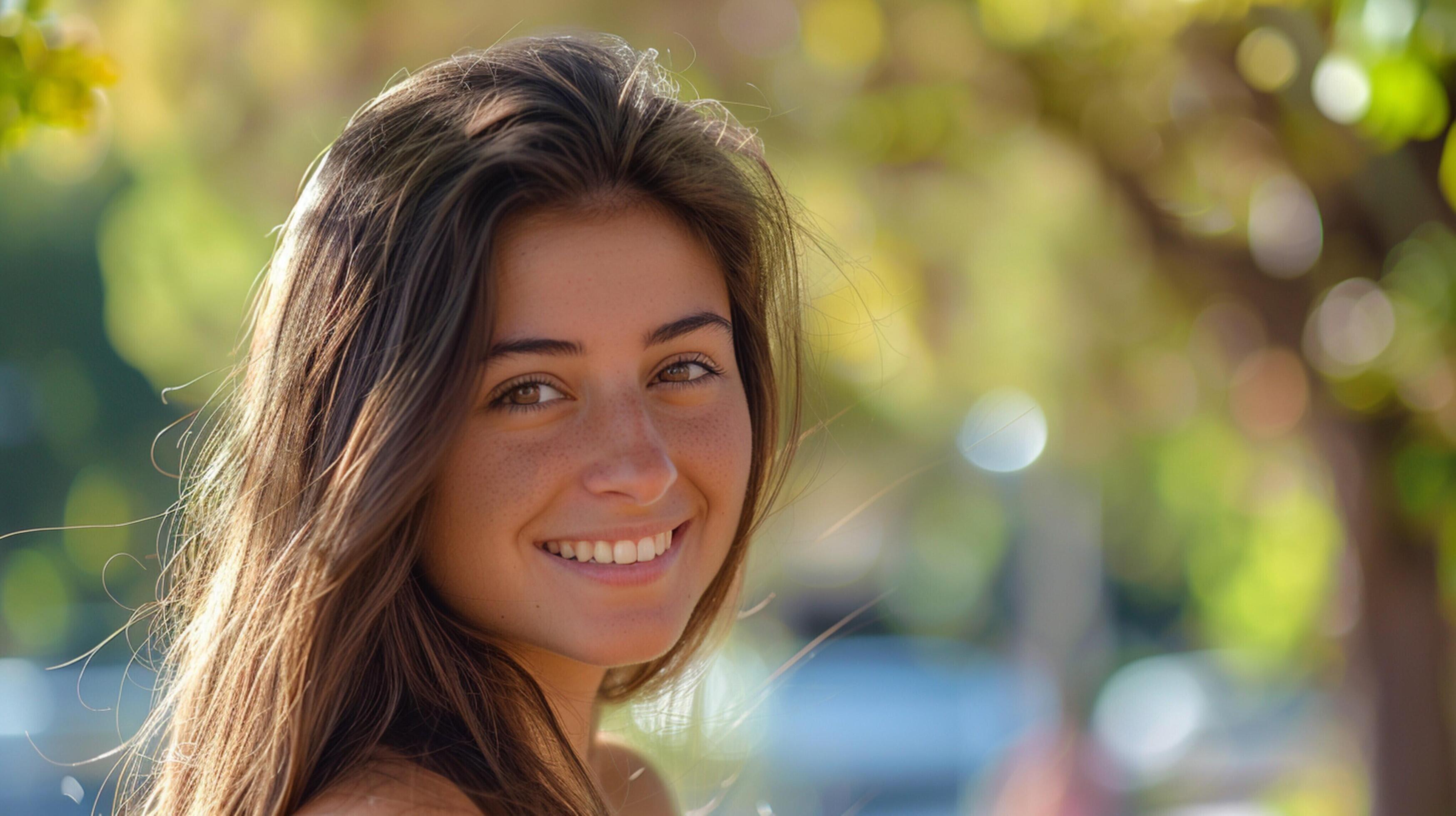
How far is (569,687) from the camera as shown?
2.12 metres

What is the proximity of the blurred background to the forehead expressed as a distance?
626 millimetres

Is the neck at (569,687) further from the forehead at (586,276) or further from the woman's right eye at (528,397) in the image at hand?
the forehead at (586,276)

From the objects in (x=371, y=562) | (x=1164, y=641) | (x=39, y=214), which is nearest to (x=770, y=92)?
(x=371, y=562)

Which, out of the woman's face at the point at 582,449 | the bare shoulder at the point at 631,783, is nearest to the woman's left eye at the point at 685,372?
the woman's face at the point at 582,449

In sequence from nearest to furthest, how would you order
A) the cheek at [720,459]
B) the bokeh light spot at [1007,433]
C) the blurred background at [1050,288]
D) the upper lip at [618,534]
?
the upper lip at [618,534], the cheek at [720,459], the blurred background at [1050,288], the bokeh light spot at [1007,433]

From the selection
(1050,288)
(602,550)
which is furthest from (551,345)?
(1050,288)

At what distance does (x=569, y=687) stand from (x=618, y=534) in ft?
1.43

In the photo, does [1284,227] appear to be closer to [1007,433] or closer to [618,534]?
[618,534]

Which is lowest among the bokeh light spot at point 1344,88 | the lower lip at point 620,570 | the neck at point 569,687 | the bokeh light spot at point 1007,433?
the neck at point 569,687

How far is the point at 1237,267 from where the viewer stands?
4.48 meters

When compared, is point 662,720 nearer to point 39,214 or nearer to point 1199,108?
point 1199,108

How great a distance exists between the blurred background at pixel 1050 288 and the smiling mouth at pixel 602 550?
65 centimetres

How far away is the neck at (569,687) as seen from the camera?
204cm

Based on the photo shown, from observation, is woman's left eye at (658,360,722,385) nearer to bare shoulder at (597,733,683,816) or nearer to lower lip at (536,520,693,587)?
lower lip at (536,520,693,587)
